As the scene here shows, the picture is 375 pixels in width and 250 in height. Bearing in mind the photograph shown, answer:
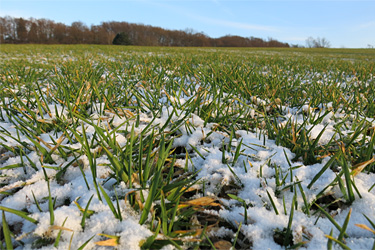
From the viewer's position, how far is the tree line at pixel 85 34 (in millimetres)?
51312

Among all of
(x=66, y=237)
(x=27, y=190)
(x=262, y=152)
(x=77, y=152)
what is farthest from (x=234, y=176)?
(x=27, y=190)

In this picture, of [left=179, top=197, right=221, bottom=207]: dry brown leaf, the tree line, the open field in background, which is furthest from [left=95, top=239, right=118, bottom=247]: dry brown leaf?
the tree line

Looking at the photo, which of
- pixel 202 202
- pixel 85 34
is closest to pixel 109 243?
pixel 202 202

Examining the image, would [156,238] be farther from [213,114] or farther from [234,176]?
[213,114]

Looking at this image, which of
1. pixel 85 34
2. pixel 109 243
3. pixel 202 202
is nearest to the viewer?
pixel 109 243

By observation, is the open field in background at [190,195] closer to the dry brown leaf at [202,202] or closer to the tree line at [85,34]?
the dry brown leaf at [202,202]

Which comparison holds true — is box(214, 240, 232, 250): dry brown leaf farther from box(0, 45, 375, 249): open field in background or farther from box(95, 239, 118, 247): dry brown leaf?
box(95, 239, 118, 247): dry brown leaf

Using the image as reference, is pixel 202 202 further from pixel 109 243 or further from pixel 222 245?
pixel 109 243

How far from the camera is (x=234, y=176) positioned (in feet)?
3.97

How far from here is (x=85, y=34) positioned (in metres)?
54.6

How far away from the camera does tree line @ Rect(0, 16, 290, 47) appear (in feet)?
168

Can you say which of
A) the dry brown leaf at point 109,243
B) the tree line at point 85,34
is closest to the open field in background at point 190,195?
the dry brown leaf at point 109,243

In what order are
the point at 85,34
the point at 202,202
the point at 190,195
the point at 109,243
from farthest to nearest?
the point at 85,34
the point at 190,195
the point at 202,202
the point at 109,243

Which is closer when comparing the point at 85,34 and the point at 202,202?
the point at 202,202
